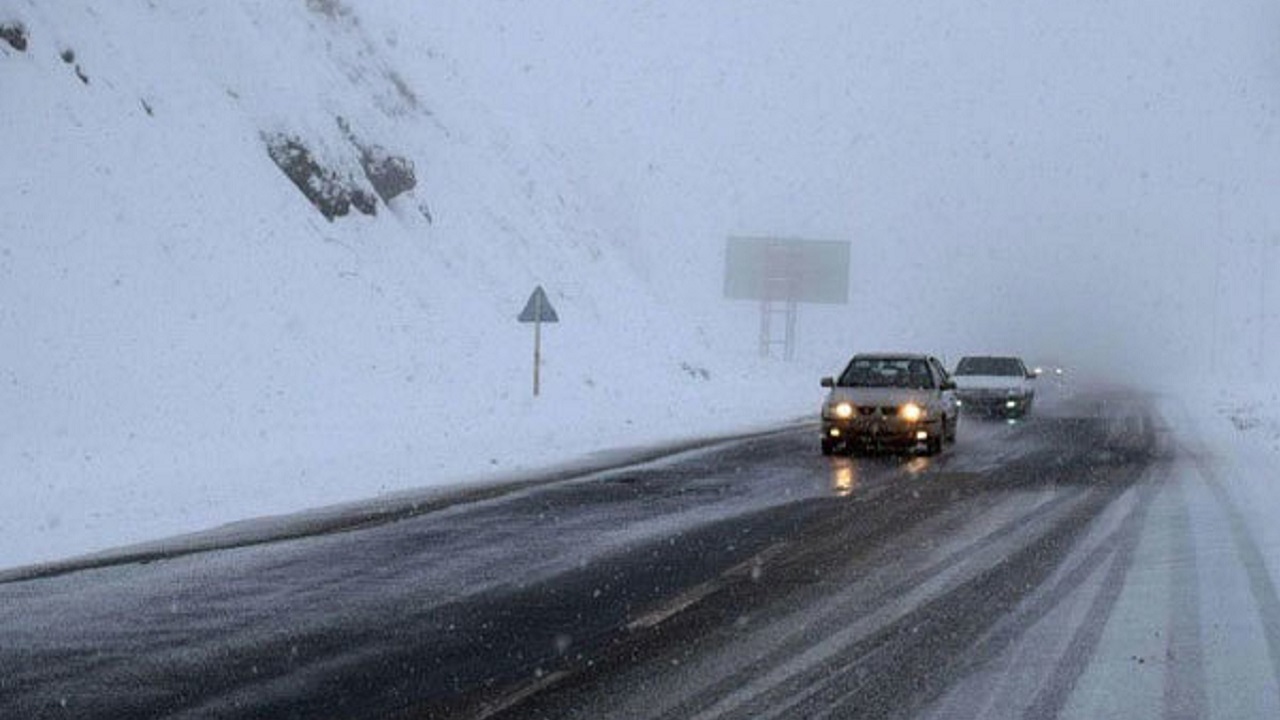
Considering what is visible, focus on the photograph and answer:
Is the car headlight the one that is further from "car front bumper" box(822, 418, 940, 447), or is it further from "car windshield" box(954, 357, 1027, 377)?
"car windshield" box(954, 357, 1027, 377)

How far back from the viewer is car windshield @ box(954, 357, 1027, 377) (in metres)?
35.8

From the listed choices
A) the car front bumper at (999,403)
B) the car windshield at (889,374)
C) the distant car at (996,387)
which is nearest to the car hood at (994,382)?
the distant car at (996,387)

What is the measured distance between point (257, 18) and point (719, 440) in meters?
22.8

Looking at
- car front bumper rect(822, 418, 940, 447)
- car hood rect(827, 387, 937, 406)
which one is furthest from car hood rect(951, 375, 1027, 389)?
Result: car front bumper rect(822, 418, 940, 447)

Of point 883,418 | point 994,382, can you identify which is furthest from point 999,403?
point 883,418

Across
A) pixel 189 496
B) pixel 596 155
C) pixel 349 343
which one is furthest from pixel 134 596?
pixel 596 155

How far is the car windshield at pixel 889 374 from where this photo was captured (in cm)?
2388

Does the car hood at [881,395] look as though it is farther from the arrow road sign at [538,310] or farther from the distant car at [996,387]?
the distant car at [996,387]

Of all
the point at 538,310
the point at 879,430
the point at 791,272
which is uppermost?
the point at 791,272

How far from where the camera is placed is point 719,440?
25016 mm

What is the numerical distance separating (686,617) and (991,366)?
2861 cm

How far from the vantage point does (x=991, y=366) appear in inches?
1427

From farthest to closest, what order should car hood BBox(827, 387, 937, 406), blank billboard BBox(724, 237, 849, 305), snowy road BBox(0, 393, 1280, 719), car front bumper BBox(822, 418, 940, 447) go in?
blank billboard BBox(724, 237, 849, 305) → car hood BBox(827, 387, 937, 406) → car front bumper BBox(822, 418, 940, 447) → snowy road BBox(0, 393, 1280, 719)

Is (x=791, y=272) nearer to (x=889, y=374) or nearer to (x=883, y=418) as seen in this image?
(x=889, y=374)
